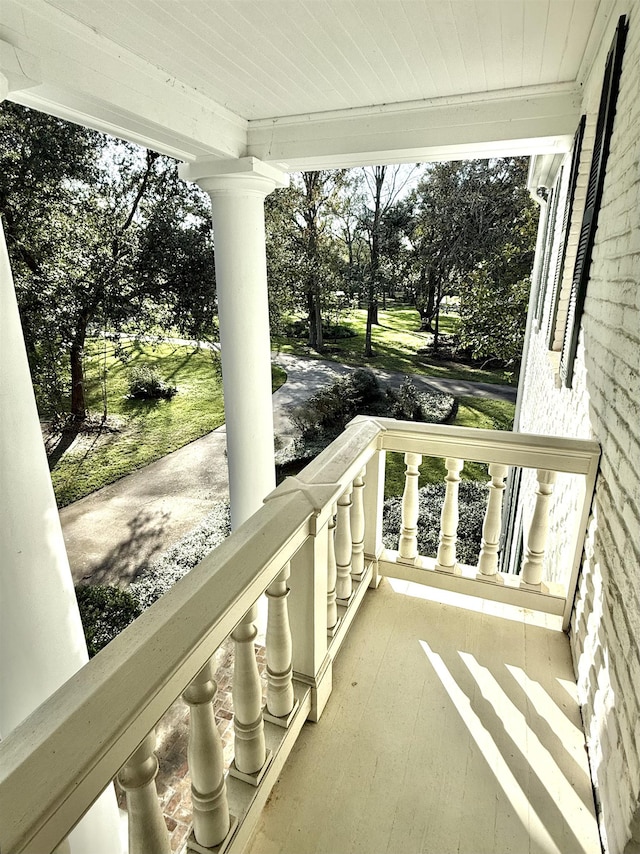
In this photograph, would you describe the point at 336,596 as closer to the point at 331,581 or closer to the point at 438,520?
Answer: the point at 331,581

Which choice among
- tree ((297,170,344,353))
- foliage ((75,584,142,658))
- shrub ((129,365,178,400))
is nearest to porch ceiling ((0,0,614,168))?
shrub ((129,365,178,400))

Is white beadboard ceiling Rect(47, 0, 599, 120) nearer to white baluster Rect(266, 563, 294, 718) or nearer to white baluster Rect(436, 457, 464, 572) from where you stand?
white baluster Rect(436, 457, 464, 572)

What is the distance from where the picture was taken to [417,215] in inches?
414

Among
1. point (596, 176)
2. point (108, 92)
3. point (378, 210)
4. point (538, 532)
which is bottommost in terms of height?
point (538, 532)

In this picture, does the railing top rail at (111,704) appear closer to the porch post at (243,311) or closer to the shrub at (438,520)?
the porch post at (243,311)

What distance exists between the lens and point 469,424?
409 inches

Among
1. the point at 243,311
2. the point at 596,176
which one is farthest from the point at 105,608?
the point at 596,176

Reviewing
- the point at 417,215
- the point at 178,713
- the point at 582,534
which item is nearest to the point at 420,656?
the point at 582,534

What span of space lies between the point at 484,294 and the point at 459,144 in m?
6.89

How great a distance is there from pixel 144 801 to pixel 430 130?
125 inches

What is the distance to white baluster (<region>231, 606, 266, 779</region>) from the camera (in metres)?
1.11

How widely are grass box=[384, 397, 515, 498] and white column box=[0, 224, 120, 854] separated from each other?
8534 mm

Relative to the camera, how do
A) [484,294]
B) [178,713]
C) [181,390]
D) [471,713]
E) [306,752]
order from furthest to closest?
[181,390] → [484,294] → [178,713] → [471,713] → [306,752]

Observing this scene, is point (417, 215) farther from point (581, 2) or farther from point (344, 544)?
point (344, 544)
